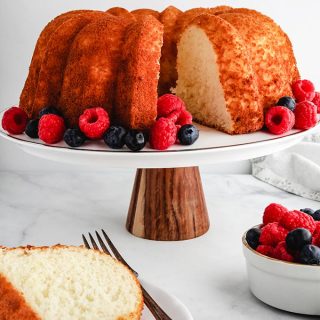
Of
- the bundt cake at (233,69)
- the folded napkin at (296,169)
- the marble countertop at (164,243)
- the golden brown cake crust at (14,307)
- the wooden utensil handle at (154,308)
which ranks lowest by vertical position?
the marble countertop at (164,243)

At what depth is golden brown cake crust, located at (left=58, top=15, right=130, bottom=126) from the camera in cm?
165

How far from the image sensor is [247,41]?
1.76 meters

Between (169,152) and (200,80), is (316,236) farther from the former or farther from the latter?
(200,80)

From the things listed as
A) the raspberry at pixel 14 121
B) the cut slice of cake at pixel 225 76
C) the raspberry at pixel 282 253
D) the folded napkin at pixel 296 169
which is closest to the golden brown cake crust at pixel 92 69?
the raspberry at pixel 14 121

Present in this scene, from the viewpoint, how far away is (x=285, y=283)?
1.42 metres

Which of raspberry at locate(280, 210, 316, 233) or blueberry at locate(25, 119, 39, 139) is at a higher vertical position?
blueberry at locate(25, 119, 39, 139)

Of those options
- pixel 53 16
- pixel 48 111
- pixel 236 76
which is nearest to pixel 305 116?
pixel 236 76

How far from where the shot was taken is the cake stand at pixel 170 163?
4.95ft

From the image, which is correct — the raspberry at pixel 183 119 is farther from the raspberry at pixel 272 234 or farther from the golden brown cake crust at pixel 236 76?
the raspberry at pixel 272 234

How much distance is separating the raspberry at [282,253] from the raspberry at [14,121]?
68 cm

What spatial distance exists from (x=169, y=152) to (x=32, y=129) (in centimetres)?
35

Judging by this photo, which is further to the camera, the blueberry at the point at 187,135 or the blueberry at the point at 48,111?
the blueberry at the point at 48,111

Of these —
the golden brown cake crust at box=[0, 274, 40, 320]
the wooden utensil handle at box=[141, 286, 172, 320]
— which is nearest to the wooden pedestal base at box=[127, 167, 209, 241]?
the wooden utensil handle at box=[141, 286, 172, 320]

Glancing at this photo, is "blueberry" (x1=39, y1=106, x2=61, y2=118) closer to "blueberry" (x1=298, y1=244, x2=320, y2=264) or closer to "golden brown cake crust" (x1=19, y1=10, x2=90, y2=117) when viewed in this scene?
"golden brown cake crust" (x1=19, y1=10, x2=90, y2=117)
